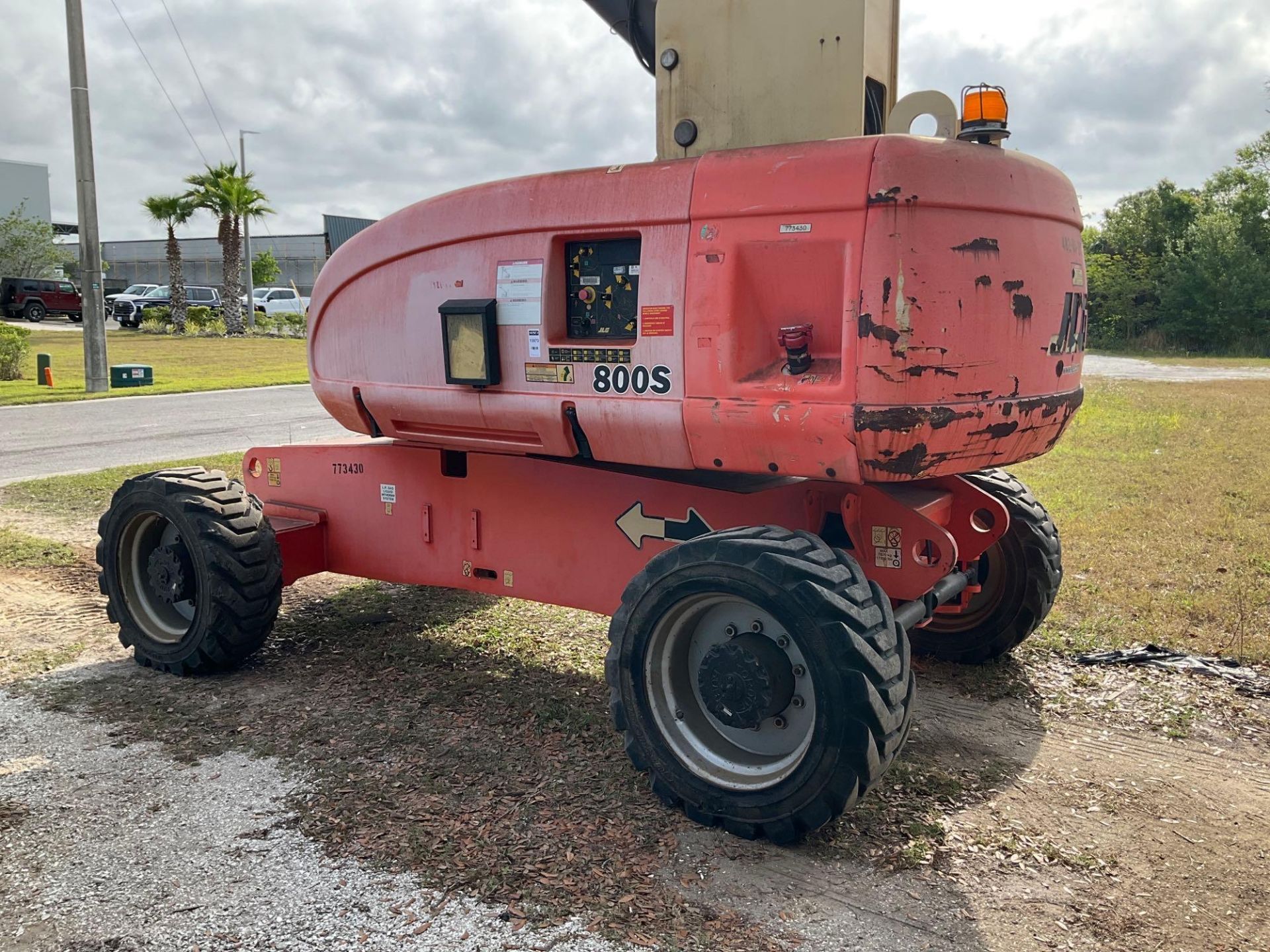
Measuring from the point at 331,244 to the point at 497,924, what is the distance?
111 ft

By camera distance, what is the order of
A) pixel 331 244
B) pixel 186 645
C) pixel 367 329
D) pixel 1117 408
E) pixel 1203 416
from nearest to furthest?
pixel 367 329 → pixel 186 645 → pixel 1203 416 → pixel 1117 408 → pixel 331 244

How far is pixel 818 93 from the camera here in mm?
4070

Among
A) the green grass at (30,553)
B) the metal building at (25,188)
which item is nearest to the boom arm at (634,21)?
the green grass at (30,553)

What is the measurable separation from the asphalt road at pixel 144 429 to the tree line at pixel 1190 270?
3555 cm

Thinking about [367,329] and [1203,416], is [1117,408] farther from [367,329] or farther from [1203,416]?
[367,329]

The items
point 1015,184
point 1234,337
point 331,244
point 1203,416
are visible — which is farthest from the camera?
point 1234,337

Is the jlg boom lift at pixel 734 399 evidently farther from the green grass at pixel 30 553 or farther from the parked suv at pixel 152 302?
the parked suv at pixel 152 302

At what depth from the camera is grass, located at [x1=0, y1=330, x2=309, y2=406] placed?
19391 millimetres

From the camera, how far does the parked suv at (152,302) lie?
4381 centimetres

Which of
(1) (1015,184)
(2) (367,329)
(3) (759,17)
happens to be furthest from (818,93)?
(2) (367,329)

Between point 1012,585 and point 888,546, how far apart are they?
1.40 m

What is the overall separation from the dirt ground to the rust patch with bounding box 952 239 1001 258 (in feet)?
6.37

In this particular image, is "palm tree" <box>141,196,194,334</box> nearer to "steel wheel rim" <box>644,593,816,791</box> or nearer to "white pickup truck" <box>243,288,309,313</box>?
"white pickup truck" <box>243,288,309,313</box>

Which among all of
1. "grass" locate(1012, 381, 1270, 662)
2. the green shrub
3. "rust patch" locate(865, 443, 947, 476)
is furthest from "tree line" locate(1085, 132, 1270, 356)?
"rust patch" locate(865, 443, 947, 476)
